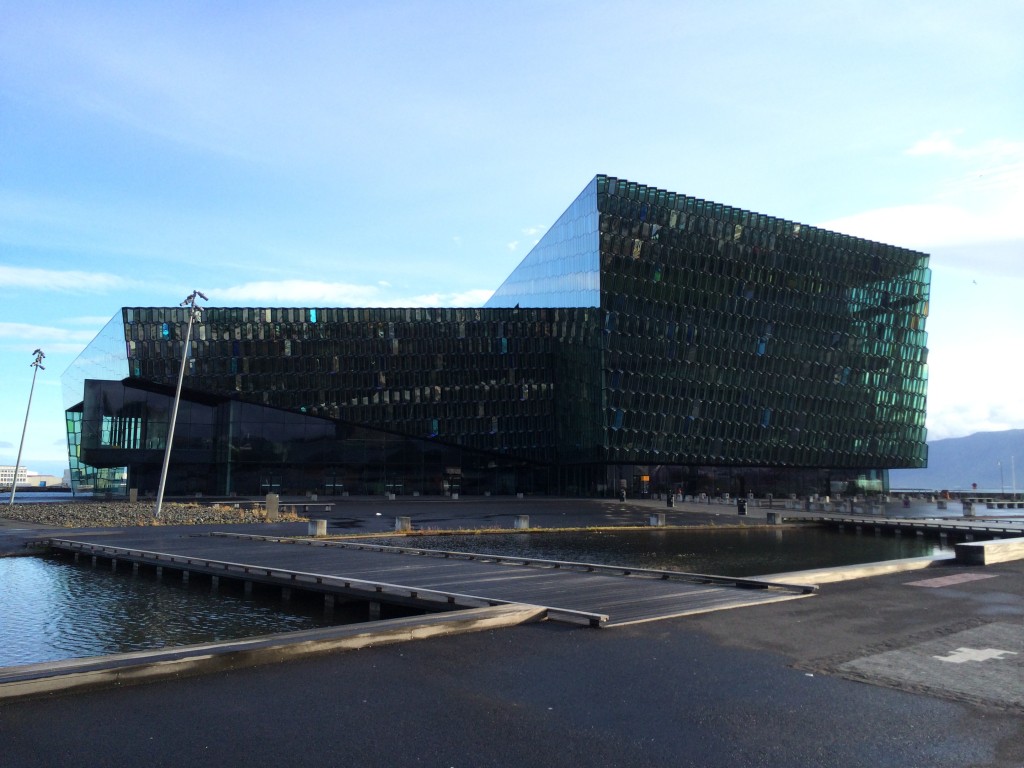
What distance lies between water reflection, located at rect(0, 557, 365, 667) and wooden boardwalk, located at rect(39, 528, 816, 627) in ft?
2.24

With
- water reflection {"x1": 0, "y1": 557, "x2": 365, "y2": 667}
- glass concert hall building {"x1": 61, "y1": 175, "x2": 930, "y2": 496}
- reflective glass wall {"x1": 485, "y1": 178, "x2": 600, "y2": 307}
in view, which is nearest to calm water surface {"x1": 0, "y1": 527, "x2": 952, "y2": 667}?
water reflection {"x1": 0, "y1": 557, "x2": 365, "y2": 667}

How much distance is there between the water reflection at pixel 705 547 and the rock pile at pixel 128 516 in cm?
1459

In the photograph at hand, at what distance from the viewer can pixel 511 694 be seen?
371 inches

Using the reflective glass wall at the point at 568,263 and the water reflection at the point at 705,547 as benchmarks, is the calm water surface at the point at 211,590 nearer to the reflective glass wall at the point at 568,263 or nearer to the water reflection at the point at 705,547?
the water reflection at the point at 705,547

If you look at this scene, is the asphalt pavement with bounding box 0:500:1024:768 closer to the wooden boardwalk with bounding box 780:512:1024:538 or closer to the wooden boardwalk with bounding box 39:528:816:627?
the wooden boardwalk with bounding box 39:528:816:627

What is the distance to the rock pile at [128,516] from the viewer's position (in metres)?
43.2

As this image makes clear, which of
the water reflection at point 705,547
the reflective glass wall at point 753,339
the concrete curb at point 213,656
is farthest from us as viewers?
the reflective glass wall at point 753,339

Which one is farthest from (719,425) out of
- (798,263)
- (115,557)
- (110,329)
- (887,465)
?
(115,557)

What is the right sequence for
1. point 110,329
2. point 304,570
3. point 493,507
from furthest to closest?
1. point 110,329
2. point 493,507
3. point 304,570

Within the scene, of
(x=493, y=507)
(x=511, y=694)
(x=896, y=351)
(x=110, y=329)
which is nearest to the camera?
(x=511, y=694)

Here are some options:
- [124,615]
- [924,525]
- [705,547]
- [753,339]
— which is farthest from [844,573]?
[753,339]

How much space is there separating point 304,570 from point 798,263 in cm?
7830

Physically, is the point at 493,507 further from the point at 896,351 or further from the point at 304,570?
the point at 896,351

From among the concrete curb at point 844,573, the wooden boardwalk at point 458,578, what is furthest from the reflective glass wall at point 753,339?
the concrete curb at point 844,573
